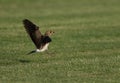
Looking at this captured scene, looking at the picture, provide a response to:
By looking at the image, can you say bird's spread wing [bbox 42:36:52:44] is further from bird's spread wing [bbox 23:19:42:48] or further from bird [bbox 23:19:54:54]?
bird's spread wing [bbox 23:19:42:48]

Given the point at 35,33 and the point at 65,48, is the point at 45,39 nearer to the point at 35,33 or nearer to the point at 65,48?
the point at 35,33

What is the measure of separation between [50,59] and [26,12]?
1758 cm

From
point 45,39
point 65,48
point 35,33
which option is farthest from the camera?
point 65,48

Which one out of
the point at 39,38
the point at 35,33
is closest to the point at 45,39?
the point at 39,38

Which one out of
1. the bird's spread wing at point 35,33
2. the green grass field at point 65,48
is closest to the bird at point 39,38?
the bird's spread wing at point 35,33

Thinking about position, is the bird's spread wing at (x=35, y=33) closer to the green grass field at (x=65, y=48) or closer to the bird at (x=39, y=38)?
the bird at (x=39, y=38)

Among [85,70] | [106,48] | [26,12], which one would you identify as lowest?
[26,12]

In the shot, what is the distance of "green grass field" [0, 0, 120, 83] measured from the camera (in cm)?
1324

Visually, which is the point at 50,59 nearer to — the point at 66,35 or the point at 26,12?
the point at 66,35

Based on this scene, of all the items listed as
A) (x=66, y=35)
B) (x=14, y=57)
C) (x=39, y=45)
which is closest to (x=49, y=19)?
(x=66, y=35)

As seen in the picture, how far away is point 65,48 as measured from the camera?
59.9 feet

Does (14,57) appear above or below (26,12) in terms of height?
above

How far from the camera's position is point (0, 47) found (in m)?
18.4

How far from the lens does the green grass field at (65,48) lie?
1324cm
